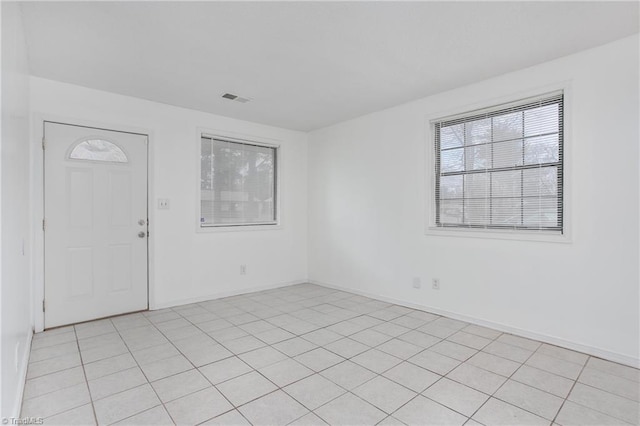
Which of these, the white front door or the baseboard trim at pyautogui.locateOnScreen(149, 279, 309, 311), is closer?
the white front door

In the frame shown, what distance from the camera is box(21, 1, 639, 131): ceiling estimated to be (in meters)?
2.21

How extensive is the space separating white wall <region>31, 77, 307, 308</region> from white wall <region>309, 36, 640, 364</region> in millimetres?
1153

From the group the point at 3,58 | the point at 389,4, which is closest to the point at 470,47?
the point at 389,4

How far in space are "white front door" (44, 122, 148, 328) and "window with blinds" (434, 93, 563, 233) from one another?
3.48m

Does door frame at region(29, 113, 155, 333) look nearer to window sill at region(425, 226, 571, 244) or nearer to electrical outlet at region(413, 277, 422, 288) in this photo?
electrical outlet at region(413, 277, 422, 288)

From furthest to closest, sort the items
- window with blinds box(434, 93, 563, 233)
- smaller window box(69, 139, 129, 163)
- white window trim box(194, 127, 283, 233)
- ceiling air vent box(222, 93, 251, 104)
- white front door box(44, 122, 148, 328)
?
white window trim box(194, 127, 283, 233) → ceiling air vent box(222, 93, 251, 104) → smaller window box(69, 139, 129, 163) → white front door box(44, 122, 148, 328) → window with blinds box(434, 93, 563, 233)

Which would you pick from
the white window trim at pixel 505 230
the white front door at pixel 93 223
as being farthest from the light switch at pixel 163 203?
the white window trim at pixel 505 230

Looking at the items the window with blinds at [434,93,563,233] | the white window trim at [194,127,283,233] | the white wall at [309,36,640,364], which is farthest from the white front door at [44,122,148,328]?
the window with blinds at [434,93,563,233]

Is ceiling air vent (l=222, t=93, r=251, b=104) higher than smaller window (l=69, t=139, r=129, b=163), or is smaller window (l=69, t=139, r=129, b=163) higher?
ceiling air vent (l=222, t=93, r=251, b=104)

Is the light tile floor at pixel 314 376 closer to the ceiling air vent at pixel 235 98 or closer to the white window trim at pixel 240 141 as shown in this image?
the white window trim at pixel 240 141

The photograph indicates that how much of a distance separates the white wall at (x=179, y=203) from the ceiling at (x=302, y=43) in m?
0.24

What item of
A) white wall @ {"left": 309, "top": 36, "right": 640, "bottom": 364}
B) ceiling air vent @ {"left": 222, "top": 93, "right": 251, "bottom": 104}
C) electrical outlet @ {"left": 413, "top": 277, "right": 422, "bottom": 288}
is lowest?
electrical outlet @ {"left": 413, "top": 277, "right": 422, "bottom": 288}

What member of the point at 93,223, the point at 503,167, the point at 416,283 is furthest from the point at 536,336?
the point at 93,223

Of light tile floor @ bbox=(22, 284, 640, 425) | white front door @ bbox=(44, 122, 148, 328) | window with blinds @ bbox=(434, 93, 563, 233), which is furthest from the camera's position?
white front door @ bbox=(44, 122, 148, 328)
